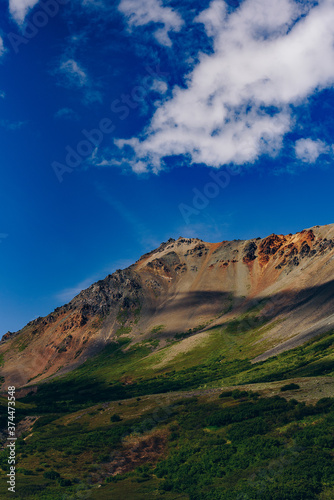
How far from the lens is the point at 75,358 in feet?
595

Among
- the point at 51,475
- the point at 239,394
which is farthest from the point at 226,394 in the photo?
the point at 51,475

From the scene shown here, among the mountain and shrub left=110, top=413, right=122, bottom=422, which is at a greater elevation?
the mountain

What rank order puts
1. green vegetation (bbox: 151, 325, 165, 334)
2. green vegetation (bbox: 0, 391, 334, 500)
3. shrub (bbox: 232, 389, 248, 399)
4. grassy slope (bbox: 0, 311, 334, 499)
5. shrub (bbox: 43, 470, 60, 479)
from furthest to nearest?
green vegetation (bbox: 151, 325, 165, 334) < shrub (bbox: 232, 389, 248, 399) < shrub (bbox: 43, 470, 60, 479) < grassy slope (bbox: 0, 311, 334, 499) < green vegetation (bbox: 0, 391, 334, 500)

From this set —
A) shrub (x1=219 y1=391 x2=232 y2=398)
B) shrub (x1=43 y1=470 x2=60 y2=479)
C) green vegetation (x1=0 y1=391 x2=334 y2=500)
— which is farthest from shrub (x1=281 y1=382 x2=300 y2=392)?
shrub (x1=43 y1=470 x2=60 y2=479)

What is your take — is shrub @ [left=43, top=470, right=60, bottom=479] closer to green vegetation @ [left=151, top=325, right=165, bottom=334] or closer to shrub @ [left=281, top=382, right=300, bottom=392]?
shrub @ [left=281, top=382, right=300, bottom=392]

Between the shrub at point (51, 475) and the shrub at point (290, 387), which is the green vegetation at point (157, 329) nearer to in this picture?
the shrub at point (290, 387)

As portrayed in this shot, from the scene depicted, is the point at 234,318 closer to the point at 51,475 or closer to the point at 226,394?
the point at 226,394

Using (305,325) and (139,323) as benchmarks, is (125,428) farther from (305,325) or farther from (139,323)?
(139,323)

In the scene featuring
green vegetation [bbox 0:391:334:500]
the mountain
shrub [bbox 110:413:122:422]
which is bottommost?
green vegetation [bbox 0:391:334:500]

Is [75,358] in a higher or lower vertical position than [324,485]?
higher

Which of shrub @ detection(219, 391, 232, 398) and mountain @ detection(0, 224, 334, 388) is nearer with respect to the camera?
shrub @ detection(219, 391, 232, 398)

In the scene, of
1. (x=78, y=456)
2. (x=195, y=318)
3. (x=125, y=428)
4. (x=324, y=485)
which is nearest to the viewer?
(x=324, y=485)

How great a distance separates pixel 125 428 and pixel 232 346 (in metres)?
86.8

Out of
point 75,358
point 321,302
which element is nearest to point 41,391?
point 75,358
